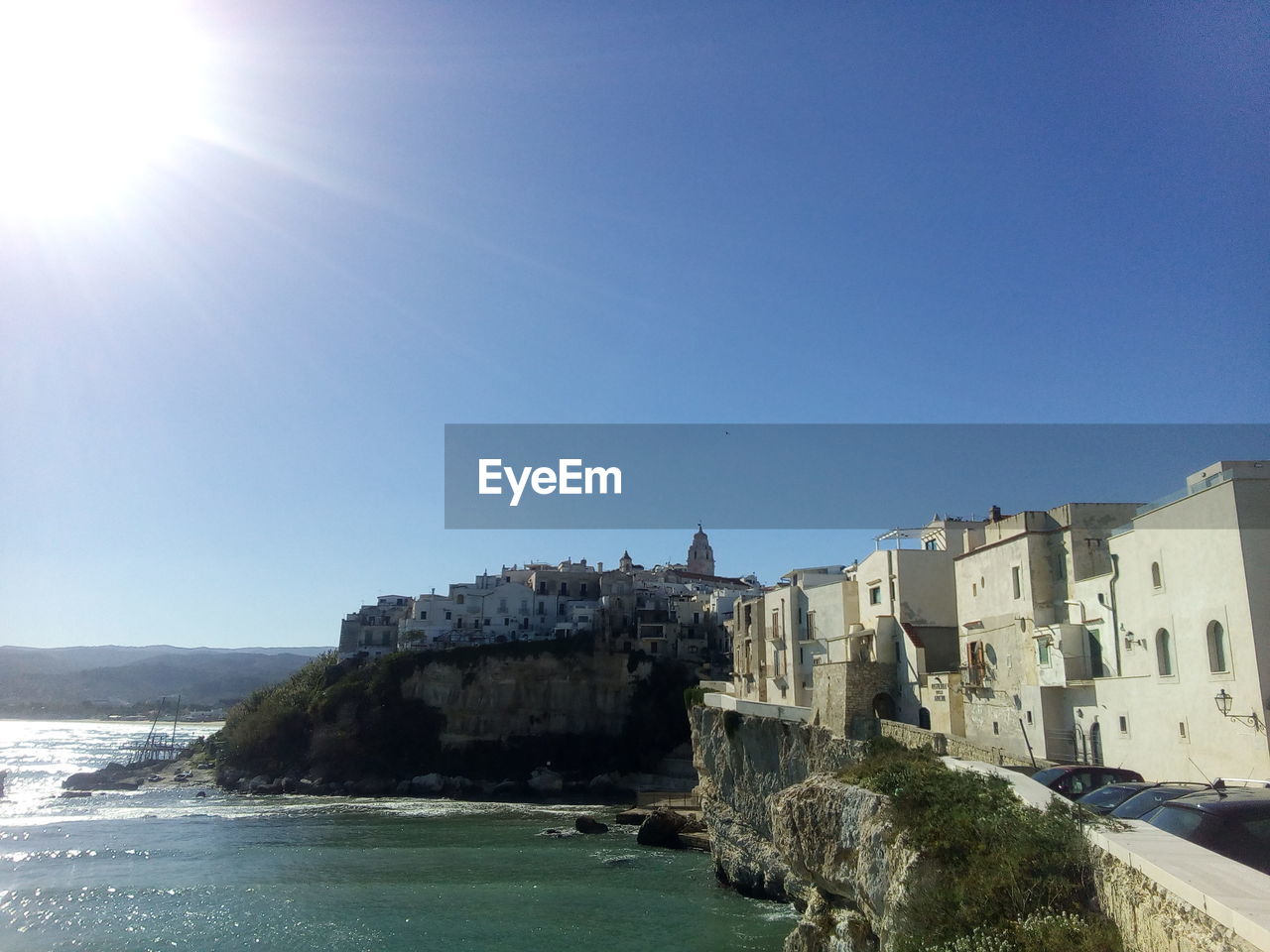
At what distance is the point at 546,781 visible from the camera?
6994 cm

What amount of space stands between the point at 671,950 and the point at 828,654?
15837mm

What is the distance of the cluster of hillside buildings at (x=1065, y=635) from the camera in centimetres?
1666

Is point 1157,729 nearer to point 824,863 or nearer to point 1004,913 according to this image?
point 824,863

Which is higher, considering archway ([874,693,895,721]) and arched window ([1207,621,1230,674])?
arched window ([1207,621,1230,674])

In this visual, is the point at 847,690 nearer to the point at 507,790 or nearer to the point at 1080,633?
the point at 1080,633

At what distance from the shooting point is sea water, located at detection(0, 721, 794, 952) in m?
27.6

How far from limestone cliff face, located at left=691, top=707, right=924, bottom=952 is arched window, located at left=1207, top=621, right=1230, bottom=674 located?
7.32 m

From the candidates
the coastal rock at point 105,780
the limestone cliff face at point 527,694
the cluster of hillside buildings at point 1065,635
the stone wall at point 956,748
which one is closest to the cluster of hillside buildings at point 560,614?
the limestone cliff face at point 527,694

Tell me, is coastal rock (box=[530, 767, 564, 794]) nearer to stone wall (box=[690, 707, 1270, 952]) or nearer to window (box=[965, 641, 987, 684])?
stone wall (box=[690, 707, 1270, 952])

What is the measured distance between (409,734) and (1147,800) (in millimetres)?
69701

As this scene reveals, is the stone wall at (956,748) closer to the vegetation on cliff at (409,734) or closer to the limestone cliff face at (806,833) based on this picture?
the limestone cliff face at (806,833)

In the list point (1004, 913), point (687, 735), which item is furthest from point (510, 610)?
point (1004, 913)

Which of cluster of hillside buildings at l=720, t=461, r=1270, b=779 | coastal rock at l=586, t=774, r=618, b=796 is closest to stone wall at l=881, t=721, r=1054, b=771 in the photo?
cluster of hillside buildings at l=720, t=461, r=1270, b=779

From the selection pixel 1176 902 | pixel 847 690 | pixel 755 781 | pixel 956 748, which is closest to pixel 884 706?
pixel 847 690
